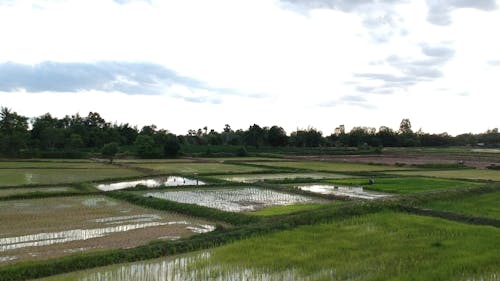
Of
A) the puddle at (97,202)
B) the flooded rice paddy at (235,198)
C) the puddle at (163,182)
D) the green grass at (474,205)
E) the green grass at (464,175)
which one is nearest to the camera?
the green grass at (474,205)

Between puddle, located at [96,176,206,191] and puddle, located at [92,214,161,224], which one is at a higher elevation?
puddle, located at [96,176,206,191]

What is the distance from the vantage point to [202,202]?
48.8 ft

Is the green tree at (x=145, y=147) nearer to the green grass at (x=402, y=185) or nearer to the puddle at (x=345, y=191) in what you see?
the green grass at (x=402, y=185)

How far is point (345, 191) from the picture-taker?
60.9 ft

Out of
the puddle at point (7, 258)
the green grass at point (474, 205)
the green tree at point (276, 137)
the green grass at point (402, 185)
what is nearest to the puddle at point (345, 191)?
the green grass at point (402, 185)

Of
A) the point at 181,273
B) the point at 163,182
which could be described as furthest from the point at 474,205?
the point at 163,182

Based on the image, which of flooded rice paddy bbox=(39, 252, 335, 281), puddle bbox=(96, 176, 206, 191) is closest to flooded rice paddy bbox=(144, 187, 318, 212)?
puddle bbox=(96, 176, 206, 191)

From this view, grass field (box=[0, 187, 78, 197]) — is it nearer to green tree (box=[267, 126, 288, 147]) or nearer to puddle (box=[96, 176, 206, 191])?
puddle (box=[96, 176, 206, 191])

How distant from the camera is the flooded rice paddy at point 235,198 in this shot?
1436 cm

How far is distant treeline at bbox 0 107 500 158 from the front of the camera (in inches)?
1706

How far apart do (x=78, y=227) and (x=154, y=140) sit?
117 feet

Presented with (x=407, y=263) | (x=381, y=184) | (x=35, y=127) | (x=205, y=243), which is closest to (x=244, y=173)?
(x=381, y=184)

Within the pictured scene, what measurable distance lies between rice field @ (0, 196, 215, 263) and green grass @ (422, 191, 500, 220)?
23.7 ft

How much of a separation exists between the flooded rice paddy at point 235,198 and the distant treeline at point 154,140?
22.5 m
